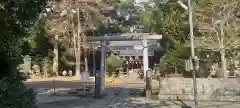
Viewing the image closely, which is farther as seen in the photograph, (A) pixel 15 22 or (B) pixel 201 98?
(B) pixel 201 98

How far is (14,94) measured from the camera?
9.68 metres

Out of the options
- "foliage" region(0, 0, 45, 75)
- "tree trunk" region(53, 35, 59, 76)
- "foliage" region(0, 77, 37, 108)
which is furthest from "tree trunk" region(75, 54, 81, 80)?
"foliage" region(0, 0, 45, 75)

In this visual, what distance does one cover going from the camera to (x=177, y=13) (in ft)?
96.5

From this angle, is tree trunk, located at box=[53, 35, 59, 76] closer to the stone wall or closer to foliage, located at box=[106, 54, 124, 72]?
foliage, located at box=[106, 54, 124, 72]

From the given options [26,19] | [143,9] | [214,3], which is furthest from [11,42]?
[143,9]

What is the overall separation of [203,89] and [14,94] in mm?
13410

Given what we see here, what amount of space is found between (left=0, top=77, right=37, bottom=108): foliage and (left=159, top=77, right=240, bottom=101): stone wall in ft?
38.3

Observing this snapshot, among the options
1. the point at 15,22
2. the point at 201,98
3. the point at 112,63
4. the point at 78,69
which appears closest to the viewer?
the point at 15,22

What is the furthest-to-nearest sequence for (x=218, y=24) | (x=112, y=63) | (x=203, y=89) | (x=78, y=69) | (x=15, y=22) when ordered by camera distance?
(x=112, y=63) → (x=78, y=69) → (x=218, y=24) → (x=203, y=89) → (x=15, y=22)

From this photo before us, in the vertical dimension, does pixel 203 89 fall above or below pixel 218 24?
below

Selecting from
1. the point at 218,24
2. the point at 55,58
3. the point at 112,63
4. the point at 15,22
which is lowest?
the point at 15,22

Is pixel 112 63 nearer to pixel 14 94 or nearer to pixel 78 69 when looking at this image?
pixel 78 69

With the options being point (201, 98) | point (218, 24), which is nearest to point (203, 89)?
point (201, 98)

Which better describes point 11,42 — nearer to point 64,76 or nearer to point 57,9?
point 57,9
